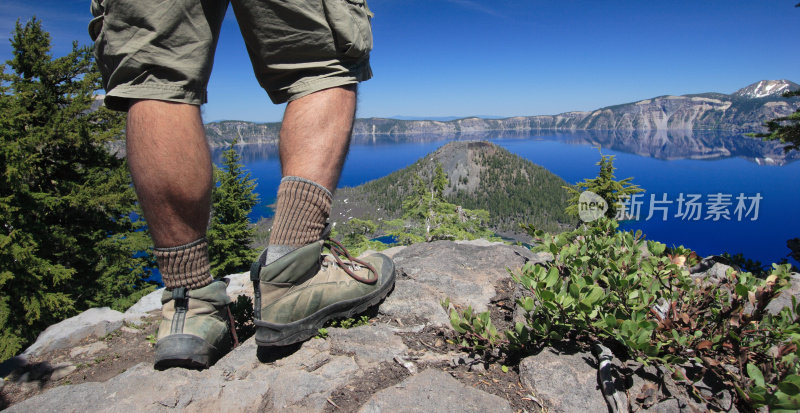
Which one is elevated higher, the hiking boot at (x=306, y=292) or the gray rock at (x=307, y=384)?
the hiking boot at (x=306, y=292)

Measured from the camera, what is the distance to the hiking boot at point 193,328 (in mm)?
1668

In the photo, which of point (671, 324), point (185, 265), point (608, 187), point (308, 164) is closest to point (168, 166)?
point (185, 265)

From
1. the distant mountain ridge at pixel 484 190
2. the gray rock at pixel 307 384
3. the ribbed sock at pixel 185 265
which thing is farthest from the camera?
the distant mountain ridge at pixel 484 190

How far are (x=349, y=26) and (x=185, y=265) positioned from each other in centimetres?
138

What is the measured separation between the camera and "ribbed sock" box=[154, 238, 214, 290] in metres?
1.69

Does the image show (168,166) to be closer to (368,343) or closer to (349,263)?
(349,263)

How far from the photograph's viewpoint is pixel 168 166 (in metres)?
1.59

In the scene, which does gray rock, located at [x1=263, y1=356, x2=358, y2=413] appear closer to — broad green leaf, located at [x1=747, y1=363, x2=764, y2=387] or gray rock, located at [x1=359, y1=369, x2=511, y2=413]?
gray rock, located at [x1=359, y1=369, x2=511, y2=413]

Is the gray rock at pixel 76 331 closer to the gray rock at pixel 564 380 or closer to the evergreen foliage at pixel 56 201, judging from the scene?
the gray rock at pixel 564 380

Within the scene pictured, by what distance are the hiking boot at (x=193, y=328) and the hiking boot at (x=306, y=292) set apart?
0.73 feet

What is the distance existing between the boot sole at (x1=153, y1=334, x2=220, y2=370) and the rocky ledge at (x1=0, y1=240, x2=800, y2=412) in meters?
0.05

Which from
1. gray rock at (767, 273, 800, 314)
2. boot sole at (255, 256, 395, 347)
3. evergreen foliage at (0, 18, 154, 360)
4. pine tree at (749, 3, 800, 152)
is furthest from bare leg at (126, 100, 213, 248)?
pine tree at (749, 3, 800, 152)

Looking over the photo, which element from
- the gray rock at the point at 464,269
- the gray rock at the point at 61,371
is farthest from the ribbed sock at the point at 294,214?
the gray rock at the point at 61,371

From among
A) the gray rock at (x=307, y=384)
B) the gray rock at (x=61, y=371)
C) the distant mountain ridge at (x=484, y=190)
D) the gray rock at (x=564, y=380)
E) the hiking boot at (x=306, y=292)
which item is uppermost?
the hiking boot at (x=306, y=292)
